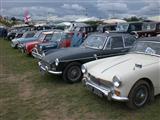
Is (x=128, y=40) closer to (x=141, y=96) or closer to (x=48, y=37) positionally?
(x=141, y=96)

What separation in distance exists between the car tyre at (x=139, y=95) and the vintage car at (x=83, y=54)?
3157mm

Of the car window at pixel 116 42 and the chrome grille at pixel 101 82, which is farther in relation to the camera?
the car window at pixel 116 42

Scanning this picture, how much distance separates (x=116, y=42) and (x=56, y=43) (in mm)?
5247

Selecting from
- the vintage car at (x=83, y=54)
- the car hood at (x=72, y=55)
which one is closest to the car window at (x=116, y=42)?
the vintage car at (x=83, y=54)

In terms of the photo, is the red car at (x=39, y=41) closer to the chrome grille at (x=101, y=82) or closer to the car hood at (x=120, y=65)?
the car hood at (x=120, y=65)

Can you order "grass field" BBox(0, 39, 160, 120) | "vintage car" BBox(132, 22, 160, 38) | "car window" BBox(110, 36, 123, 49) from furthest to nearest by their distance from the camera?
"vintage car" BBox(132, 22, 160, 38), "car window" BBox(110, 36, 123, 49), "grass field" BBox(0, 39, 160, 120)

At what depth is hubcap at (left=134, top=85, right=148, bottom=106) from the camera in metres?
6.08

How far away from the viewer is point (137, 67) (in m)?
6.11

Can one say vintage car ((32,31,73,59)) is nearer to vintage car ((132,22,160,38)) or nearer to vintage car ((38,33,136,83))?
vintage car ((38,33,136,83))

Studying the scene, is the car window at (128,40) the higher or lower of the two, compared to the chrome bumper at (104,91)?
higher

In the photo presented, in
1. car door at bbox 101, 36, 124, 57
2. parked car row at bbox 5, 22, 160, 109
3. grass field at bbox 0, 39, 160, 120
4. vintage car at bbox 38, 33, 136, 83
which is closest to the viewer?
parked car row at bbox 5, 22, 160, 109

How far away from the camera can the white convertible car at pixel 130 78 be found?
5855 millimetres

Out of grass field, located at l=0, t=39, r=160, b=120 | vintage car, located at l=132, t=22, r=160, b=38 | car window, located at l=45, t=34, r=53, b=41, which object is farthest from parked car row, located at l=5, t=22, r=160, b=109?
vintage car, located at l=132, t=22, r=160, b=38

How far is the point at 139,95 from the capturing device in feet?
20.1
